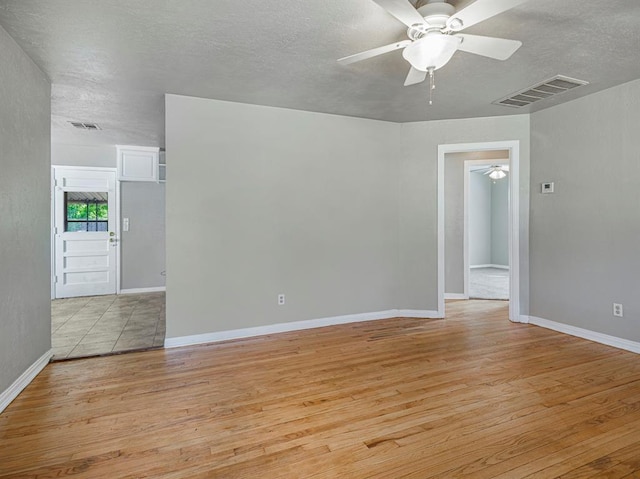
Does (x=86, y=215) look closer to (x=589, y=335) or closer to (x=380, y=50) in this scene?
(x=380, y=50)

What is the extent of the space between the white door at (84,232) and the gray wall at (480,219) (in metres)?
8.84

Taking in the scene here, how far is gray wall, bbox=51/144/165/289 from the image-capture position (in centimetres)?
613

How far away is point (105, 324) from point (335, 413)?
336cm

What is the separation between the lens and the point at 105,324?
13.6 feet

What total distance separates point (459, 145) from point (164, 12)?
3.53 metres

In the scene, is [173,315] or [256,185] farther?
[256,185]

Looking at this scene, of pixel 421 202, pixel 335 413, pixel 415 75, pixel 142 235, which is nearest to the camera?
pixel 335 413

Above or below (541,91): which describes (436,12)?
below

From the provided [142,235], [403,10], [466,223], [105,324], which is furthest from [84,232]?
[466,223]

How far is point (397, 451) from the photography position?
1807 millimetres

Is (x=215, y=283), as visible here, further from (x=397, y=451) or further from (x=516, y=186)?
(x=516, y=186)

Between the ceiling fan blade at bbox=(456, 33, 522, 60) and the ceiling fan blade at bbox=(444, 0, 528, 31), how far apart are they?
11cm

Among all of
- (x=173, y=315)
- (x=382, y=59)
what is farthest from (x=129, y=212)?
(x=382, y=59)

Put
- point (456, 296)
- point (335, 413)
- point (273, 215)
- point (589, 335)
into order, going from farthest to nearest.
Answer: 1. point (456, 296)
2. point (273, 215)
3. point (589, 335)
4. point (335, 413)
